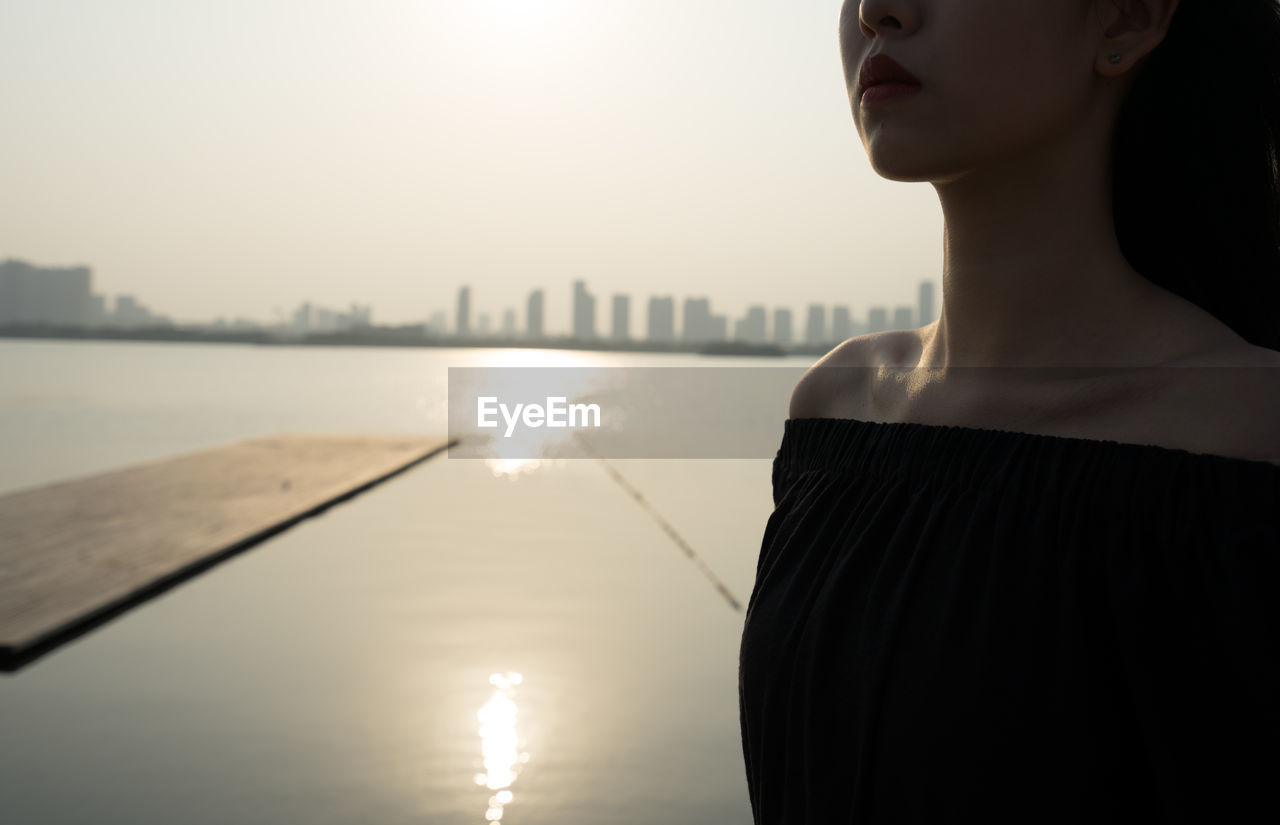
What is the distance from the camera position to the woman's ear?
0.77 metres

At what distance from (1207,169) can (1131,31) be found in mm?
150

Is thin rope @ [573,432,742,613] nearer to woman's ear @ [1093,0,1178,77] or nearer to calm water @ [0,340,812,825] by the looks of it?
calm water @ [0,340,812,825]

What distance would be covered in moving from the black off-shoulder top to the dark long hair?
0.23 metres

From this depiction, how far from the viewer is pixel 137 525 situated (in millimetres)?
6691

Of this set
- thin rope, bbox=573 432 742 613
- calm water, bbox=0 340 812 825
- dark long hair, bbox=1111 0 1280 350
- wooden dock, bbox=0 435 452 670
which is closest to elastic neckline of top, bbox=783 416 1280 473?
dark long hair, bbox=1111 0 1280 350

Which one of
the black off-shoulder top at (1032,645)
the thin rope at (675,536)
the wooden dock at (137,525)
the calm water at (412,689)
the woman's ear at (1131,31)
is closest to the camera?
the black off-shoulder top at (1032,645)

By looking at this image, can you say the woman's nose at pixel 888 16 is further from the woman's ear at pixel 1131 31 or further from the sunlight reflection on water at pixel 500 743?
the sunlight reflection on water at pixel 500 743

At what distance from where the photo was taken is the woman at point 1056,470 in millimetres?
648

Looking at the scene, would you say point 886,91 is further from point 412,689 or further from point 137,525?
point 137,525

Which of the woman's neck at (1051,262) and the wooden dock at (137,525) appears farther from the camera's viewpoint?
the wooden dock at (137,525)

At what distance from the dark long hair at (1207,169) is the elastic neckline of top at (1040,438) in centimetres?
21

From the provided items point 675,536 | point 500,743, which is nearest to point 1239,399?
point 500,743

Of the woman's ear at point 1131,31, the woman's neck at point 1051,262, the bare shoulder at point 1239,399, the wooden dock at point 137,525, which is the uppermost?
the woman's ear at point 1131,31

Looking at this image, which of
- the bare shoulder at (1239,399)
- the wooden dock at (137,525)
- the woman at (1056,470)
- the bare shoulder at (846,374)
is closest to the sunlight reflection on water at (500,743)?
the wooden dock at (137,525)
